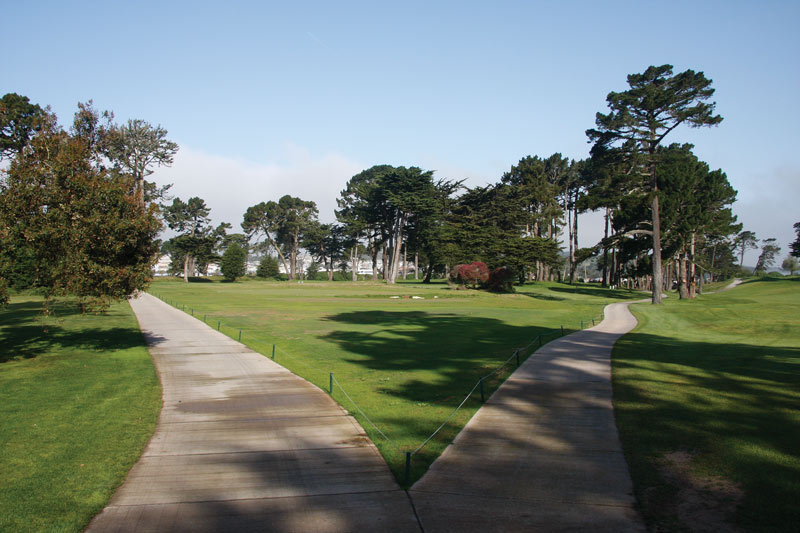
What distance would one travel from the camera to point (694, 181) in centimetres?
5941

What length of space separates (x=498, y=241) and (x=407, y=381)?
61.2m

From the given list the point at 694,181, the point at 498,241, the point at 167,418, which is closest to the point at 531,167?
the point at 498,241

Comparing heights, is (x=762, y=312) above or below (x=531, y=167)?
below

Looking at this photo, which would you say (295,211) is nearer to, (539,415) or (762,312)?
(762,312)

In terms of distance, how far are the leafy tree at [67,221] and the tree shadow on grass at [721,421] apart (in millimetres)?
15851

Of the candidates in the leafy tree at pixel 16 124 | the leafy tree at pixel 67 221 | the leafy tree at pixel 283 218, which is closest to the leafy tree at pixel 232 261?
the leafy tree at pixel 283 218

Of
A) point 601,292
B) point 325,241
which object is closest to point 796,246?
point 601,292

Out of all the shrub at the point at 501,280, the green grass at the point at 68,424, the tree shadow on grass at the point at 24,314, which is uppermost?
the shrub at the point at 501,280

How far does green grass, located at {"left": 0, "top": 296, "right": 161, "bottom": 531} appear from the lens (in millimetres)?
6574

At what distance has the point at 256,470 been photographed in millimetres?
7586

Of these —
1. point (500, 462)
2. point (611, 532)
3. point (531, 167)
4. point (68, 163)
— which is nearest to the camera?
point (611, 532)

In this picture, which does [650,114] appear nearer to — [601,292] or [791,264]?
[601,292]

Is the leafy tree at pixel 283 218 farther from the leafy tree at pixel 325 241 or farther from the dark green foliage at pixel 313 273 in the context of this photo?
the dark green foliage at pixel 313 273

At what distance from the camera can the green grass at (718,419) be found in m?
6.35
